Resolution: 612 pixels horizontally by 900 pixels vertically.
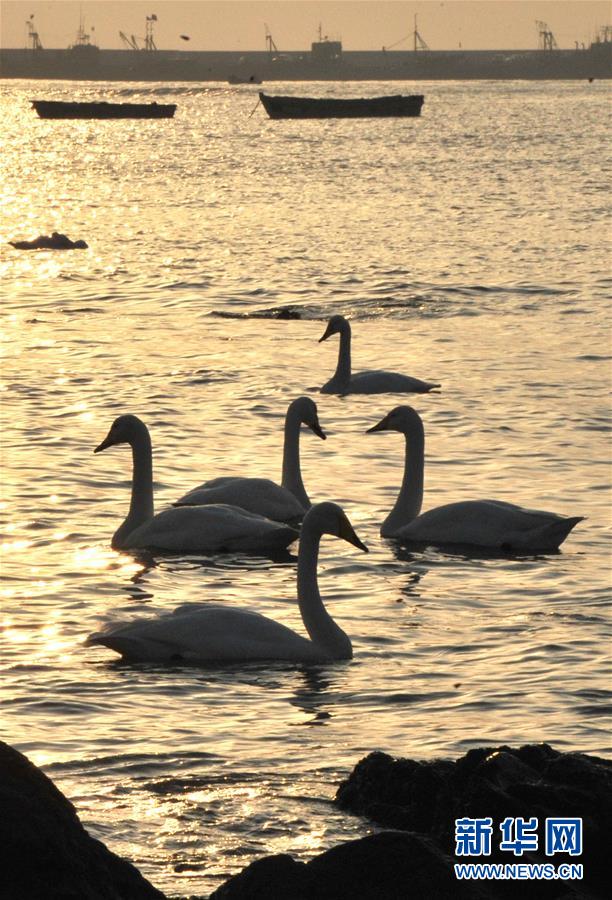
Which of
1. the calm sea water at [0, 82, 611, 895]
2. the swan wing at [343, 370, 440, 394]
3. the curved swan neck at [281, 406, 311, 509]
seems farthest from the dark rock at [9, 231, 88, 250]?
the curved swan neck at [281, 406, 311, 509]

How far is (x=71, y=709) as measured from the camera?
8750 millimetres

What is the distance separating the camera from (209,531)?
1195cm

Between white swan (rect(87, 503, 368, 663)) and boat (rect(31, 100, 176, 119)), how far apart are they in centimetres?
10246

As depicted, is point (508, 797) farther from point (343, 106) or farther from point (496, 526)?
point (343, 106)

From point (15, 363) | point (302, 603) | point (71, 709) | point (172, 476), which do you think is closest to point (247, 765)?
point (71, 709)

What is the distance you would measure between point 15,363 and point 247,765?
13.4 m

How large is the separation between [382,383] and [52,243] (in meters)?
18.5

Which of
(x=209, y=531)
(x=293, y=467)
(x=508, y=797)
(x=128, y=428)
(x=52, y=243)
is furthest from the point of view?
(x=52, y=243)

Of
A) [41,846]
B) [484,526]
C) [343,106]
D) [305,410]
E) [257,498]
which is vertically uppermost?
[343,106]

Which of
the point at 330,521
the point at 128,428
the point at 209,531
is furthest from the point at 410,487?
the point at 330,521

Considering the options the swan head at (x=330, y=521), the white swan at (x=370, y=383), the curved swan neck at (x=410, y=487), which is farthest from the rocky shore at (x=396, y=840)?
the white swan at (x=370, y=383)

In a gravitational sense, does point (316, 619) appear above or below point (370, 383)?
Answer: above

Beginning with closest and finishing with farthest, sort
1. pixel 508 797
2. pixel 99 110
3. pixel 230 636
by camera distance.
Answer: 1. pixel 508 797
2. pixel 230 636
3. pixel 99 110

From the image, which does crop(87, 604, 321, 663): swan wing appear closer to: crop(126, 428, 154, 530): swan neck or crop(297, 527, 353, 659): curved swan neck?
crop(297, 527, 353, 659): curved swan neck
